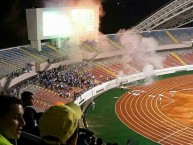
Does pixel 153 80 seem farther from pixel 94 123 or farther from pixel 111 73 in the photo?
pixel 94 123

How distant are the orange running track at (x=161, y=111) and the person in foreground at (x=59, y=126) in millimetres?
12713

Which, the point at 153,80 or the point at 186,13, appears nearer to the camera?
the point at 153,80

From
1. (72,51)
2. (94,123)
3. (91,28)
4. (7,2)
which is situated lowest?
(94,123)

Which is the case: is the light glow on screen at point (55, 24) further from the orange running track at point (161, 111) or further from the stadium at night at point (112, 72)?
the orange running track at point (161, 111)

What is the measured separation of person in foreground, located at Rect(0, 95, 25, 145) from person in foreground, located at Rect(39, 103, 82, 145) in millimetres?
205

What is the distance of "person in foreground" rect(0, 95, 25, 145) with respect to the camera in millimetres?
2258

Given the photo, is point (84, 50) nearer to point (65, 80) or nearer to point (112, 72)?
point (112, 72)

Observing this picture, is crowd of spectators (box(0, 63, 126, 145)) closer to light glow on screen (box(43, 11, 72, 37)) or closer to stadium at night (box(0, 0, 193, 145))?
stadium at night (box(0, 0, 193, 145))

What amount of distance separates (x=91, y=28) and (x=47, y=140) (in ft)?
81.7

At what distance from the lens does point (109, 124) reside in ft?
55.0

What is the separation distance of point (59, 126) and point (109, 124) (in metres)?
14.8

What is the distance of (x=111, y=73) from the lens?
26500mm

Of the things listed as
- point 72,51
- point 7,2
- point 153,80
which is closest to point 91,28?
point 72,51

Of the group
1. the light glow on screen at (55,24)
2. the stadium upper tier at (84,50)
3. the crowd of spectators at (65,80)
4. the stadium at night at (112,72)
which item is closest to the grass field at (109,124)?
the stadium at night at (112,72)
